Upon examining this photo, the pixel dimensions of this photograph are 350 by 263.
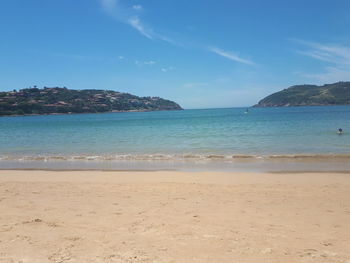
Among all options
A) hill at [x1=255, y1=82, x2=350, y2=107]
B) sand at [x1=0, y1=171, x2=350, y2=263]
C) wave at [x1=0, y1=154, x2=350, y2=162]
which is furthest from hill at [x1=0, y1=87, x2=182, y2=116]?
sand at [x1=0, y1=171, x2=350, y2=263]

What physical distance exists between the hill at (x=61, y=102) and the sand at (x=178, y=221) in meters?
137

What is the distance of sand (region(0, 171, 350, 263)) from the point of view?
4914 millimetres

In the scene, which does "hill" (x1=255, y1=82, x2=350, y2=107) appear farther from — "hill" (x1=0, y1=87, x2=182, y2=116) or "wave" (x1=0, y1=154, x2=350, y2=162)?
"wave" (x1=0, y1=154, x2=350, y2=162)

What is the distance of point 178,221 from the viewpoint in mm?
6395

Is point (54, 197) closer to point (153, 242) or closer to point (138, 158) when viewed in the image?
point (153, 242)

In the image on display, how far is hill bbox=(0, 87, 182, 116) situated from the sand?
5398 inches

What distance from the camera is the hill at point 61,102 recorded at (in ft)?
442

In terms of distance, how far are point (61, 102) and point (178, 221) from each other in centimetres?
15575

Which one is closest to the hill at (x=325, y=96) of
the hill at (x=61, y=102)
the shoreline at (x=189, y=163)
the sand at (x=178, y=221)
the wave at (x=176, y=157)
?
the hill at (x=61, y=102)

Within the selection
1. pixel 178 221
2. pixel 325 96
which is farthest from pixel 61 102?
pixel 178 221

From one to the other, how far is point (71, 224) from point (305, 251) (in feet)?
14.3

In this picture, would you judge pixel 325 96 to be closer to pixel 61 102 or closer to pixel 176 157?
pixel 61 102

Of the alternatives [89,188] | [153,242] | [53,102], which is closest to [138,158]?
[89,188]

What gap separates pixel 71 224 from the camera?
6359 millimetres
